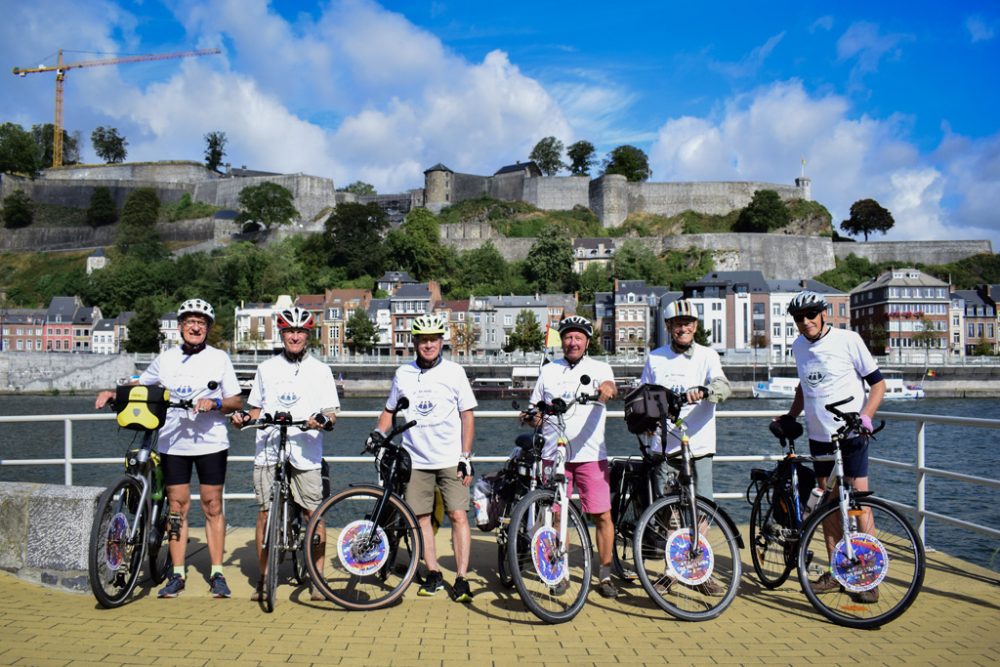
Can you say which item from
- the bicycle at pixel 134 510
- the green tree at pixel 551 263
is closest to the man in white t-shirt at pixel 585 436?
the bicycle at pixel 134 510

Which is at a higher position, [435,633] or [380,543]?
[380,543]

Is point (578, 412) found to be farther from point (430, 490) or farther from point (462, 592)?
point (462, 592)

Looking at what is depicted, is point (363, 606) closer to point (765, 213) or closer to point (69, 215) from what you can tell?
point (765, 213)

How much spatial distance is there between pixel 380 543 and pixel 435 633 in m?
0.75

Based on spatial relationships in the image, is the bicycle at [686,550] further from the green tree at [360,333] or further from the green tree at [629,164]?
the green tree at [629,164]

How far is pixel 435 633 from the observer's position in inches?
169

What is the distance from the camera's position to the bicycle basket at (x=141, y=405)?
16.3ft

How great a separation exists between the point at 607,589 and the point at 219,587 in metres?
2.49

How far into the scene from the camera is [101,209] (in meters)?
98.9

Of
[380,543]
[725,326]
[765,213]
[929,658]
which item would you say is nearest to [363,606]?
[380,543]

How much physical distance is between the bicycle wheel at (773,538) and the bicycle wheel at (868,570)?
0.82 ft

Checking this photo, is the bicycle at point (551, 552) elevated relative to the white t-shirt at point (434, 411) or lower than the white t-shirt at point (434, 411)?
lower

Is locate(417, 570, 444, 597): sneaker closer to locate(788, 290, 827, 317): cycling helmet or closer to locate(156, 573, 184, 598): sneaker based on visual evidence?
locate(156, 573, 184, 598): sneaker

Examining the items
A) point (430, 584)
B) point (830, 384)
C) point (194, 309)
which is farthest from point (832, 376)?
point (194, 309)
